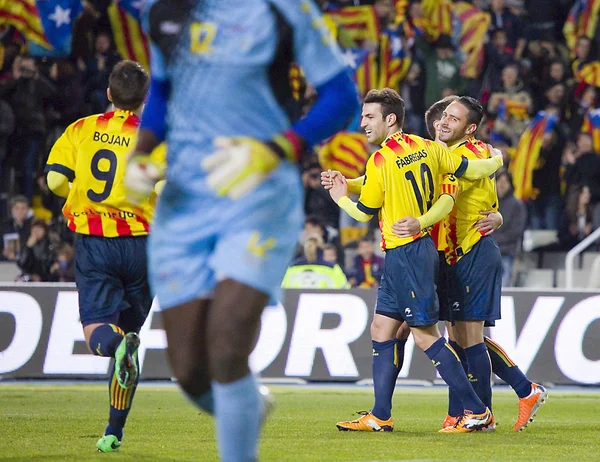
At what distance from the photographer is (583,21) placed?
17781mm

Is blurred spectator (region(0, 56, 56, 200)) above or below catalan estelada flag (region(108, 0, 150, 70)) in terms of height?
below

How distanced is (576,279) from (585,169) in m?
1.80

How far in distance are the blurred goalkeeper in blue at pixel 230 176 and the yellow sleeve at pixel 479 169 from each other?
12.7 feet

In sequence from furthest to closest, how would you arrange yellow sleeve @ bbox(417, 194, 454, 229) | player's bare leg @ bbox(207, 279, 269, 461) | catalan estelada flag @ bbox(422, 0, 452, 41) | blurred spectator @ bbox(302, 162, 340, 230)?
catalan estelada flag @ bbox(422, 0, 452, 41), blurred spectator @ bbox(302, 162, 340, 230), yellow sleeve @ bbox(417, 194, 454, 229), player's bare leg @ bbox(207, 279, 269, 461)

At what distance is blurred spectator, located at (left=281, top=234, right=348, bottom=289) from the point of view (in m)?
13.0

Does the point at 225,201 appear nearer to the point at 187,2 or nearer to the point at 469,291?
the point at 187,2

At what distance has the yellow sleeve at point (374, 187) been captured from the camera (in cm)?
757

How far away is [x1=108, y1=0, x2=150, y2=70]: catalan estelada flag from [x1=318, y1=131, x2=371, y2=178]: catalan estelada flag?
2892 millimetres

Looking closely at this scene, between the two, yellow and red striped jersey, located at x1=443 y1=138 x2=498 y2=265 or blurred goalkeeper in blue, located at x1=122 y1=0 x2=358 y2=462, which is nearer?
blurred goalkeeper in blue, located at x1=122 y1=0 x2=358 y2=462

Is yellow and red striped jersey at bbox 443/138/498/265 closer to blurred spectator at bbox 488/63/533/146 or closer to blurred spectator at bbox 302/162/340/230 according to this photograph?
blurred spectator at bbox 302/162/340/230

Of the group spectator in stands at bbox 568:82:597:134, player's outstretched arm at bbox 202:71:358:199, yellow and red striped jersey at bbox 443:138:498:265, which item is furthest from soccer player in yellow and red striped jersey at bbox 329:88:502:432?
spectator in stands at bbox 568:82:597:134

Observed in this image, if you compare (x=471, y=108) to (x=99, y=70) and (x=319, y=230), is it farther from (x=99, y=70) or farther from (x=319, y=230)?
(x=99, y=70)

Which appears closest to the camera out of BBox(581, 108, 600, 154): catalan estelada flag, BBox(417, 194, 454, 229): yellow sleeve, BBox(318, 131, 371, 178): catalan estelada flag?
BBox(417, 194, 454, 229): yellow sleeve

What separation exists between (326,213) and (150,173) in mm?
11328
